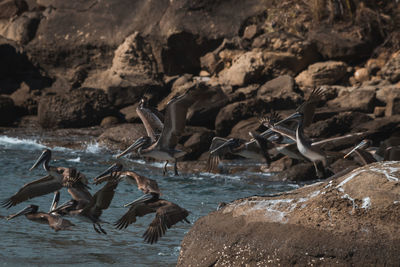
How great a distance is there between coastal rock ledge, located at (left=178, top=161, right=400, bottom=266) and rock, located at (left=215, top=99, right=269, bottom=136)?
9.50 m

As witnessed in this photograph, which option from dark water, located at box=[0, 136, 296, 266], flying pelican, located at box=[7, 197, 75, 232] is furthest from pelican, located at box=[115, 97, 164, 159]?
flying pelican, located at box=[7, 197, 75, 232]

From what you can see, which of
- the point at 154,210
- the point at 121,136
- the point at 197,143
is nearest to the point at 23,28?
the point at 121,136

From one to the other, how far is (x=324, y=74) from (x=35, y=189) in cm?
1233

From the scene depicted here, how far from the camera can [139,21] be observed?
2198 cm

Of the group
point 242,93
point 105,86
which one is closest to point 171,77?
point 105,86

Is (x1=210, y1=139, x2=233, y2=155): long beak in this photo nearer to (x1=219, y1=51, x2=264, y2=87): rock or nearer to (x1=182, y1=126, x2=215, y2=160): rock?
(x1=182, y1=126, x2=215, y2=160): rock

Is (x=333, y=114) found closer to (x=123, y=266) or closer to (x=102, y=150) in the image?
(x=102, y=150)

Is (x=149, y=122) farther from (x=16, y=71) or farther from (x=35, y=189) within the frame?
(x=16, y=71)

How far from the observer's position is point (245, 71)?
18.7 m

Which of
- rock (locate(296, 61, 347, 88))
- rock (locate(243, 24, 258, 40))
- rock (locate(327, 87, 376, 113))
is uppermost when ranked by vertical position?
rock (locate(243, 24, 258, 40))

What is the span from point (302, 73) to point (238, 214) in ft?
43.7

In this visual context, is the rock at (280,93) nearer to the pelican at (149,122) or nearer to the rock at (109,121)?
the rock at (109,121)

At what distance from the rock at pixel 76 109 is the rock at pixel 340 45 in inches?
243

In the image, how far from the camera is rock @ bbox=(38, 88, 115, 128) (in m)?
18.4
